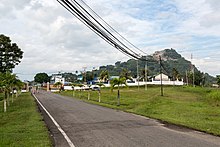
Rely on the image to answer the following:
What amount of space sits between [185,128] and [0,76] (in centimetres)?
2574

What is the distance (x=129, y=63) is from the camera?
186500 mm

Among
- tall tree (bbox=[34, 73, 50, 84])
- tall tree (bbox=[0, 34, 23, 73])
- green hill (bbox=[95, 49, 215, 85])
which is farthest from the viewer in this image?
tall tree (bbox=[34, 73, 50, 84])

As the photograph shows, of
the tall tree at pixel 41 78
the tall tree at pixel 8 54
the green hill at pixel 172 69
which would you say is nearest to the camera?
the tall tree at pixel 8 54

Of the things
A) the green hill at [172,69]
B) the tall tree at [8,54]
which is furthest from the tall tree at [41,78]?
the tall tree at [8,54]

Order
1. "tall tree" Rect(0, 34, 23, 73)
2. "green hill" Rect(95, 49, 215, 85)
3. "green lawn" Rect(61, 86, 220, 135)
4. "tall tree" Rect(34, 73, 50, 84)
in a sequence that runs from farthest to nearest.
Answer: "tall tree" Rect(34, 73, 50, 84), "green hill" Rect(95, 49, 215, 85), "tall tree" Rect(0, 34, 23, 73), "green lawn" Rect(61, 86, 220, 135)

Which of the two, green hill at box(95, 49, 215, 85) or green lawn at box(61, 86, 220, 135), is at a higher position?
green hill at box(95, 49, 215, 85)

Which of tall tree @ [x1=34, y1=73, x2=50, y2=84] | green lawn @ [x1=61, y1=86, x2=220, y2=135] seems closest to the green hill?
tall tree @ [x1=34, y1=73, x2=50, y2=84]

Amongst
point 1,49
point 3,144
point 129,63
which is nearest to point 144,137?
point 3,144

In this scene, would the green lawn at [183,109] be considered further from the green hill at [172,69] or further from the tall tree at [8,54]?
the green hill at [172,69]

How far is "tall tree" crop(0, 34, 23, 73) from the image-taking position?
192ft

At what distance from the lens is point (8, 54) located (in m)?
59.2

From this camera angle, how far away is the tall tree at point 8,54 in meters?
58.4

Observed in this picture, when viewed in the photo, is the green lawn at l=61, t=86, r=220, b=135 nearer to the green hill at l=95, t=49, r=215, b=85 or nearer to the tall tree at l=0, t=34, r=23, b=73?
the tall tree at l=0, t=34, r=23, b=73

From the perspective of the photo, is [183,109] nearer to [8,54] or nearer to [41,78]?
[8,54]
